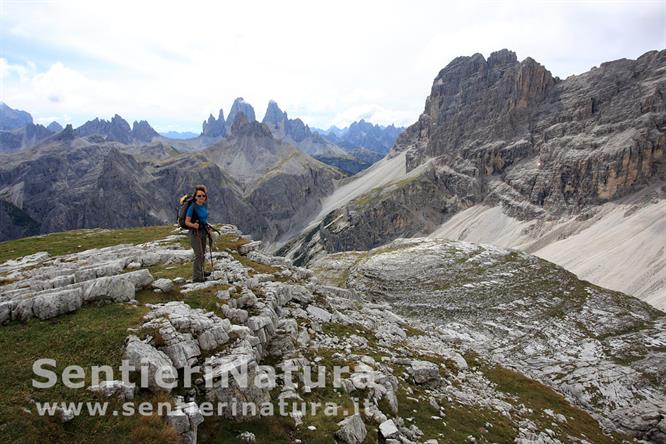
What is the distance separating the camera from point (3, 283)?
27750 mm

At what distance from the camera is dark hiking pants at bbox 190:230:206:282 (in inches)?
840

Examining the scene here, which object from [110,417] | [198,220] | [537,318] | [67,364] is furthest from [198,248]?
[537,318]

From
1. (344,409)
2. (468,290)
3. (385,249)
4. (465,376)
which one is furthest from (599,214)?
(344,409)

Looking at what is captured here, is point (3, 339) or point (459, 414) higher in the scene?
point (3, 339)

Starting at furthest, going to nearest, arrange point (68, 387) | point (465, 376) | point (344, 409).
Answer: point (465, 376) < point (344, 409) < point (68, 387)

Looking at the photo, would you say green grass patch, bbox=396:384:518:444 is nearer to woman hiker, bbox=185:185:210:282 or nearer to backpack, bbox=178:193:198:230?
woman hiker, bbox=185:185:210:282

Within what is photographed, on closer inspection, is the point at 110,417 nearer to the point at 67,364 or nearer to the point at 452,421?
the point at 67,364

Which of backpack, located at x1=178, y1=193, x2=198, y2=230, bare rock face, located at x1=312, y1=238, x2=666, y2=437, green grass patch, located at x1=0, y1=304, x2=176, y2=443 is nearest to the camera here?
green grass patch, located at x1=0, y1=304, x2=176, y2=443

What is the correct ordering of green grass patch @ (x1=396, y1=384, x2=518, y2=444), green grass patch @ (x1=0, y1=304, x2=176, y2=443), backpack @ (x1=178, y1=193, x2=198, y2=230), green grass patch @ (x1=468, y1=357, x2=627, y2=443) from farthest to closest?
green grass patch @ (x1=468, y1=357, x2=627, y2=443), backpack @ (x1=178, y1=193, x2=198, y2=230), green grass patch @ (x1=396, y1=384, x2=518, y2=444), green grass patch @ (x1=0, y1=304, x2=176, y2=443)

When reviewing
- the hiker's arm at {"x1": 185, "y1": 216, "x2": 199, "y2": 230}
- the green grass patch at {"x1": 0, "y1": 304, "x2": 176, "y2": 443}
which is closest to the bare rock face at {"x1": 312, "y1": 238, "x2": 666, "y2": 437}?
the hiker's arm at {"x1": 185, "y1": 216, "x2": 199, "y2": 230}

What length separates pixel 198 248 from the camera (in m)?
21.7

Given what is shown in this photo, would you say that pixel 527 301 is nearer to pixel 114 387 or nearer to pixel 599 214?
pixel 114 387

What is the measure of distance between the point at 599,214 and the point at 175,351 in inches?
8917

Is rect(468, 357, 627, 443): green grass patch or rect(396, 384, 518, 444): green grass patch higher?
rect(396, 384, 518, 444): green grass patch
